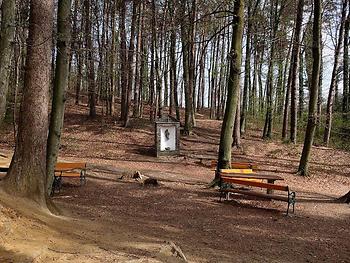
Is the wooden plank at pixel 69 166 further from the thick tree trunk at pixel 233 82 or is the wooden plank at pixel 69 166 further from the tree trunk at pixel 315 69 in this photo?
the tree trunk at pixel 315 69

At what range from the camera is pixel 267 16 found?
24.9 m

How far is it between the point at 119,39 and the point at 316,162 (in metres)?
13.8

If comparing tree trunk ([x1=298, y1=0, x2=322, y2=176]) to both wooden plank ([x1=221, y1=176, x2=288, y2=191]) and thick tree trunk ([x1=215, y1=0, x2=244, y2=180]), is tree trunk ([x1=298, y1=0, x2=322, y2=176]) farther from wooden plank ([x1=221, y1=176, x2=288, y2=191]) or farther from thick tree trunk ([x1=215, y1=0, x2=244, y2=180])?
wooden plank ([x1=221, y1=176, x2=288, y2=191])

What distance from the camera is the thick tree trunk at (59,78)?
26.3 feet

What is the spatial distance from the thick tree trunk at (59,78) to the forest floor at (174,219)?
127cm

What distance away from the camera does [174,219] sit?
8.40 m

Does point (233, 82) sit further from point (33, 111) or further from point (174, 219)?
point (33, 111)

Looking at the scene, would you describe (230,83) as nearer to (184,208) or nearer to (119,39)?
(184,208)

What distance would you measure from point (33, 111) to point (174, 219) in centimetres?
379

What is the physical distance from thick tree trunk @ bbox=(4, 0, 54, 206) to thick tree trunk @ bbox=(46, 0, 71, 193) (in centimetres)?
127

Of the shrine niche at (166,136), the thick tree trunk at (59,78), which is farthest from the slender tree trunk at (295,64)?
the thick tree trunk at (59,78)

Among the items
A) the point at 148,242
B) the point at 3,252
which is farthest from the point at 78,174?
the point at 3,252

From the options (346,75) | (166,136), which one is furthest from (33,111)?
(346,75)

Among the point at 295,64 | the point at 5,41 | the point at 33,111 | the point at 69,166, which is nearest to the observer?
the point at 33,111
